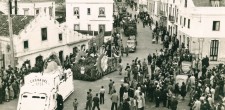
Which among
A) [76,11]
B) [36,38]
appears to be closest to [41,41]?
[36,38]

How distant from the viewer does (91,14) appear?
54719 millimetres

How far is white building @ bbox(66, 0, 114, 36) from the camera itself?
54250 millimetres

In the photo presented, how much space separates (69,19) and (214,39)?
22.3 meters

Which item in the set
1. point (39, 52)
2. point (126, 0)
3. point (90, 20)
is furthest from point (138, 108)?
point (126, 0)

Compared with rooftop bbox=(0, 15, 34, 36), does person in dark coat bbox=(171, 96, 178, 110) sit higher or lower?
lower

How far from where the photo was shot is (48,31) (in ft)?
133

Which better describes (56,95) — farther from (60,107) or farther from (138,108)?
(138,108)

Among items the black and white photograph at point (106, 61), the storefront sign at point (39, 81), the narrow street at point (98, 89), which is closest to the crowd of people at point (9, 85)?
the black and white photograph at point (106, 61)

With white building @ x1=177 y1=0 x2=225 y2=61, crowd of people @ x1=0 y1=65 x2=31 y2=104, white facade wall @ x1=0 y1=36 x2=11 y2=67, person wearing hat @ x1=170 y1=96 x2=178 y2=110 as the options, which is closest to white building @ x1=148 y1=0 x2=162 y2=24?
white building @ x1=177 y1=0 x2=225 y2=61

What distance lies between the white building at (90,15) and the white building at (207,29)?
14204 millimetres

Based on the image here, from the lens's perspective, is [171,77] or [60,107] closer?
[60,107]

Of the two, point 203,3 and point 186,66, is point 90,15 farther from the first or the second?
point 186,66

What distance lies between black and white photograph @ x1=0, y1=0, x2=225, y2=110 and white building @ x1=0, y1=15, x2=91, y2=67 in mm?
99

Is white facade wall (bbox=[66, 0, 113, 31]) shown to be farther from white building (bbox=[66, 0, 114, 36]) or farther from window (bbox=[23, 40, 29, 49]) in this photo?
window (bbox=[23, 40, 29, 49])
